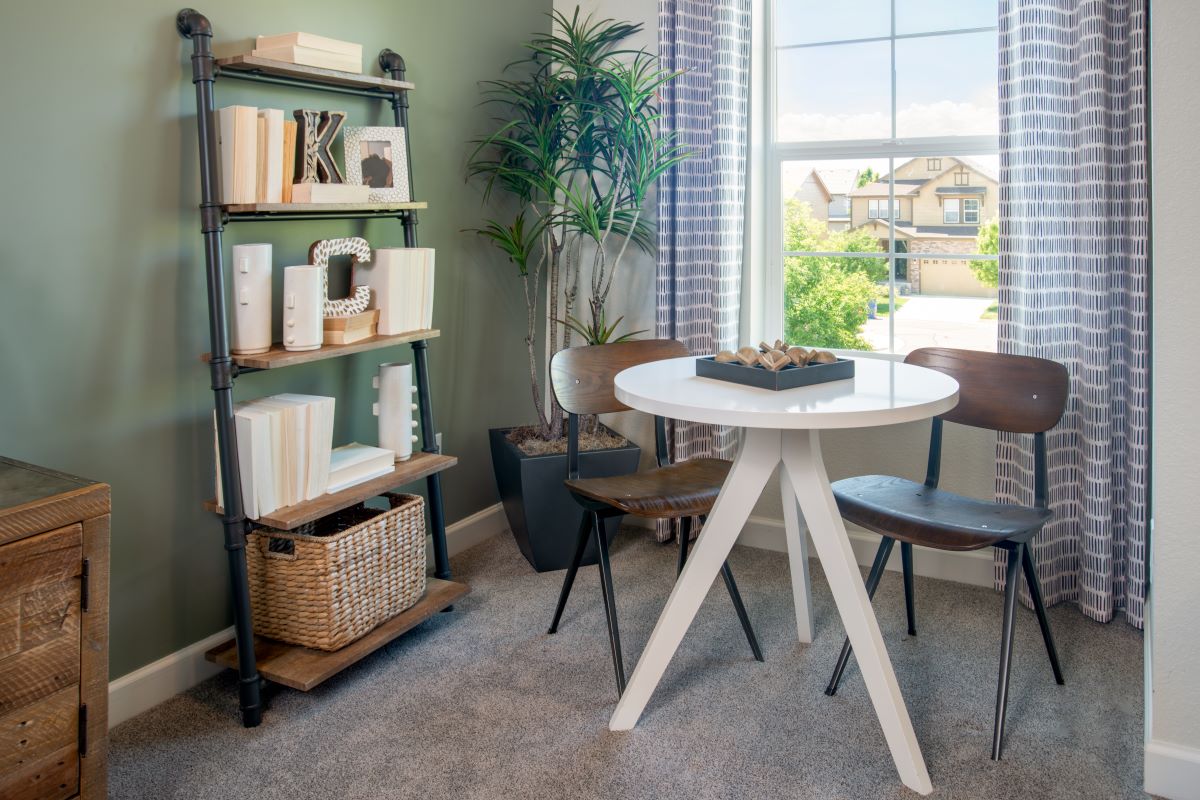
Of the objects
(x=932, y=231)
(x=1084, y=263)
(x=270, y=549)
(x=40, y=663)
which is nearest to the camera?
(x=40, y=663)

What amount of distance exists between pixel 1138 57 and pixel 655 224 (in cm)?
→ 156

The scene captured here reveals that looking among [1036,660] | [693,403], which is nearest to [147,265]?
[693,403]

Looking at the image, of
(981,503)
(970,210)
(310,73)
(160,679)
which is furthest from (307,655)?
(970,210)

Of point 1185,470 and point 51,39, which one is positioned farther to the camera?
point 51,39

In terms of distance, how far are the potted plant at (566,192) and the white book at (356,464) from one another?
577 millimetres

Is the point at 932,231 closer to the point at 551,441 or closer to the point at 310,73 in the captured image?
the point at 551,441

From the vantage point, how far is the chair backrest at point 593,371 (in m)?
2.69

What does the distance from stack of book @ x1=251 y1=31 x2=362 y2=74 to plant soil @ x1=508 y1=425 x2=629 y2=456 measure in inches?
53.0

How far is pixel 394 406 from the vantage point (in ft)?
8.96

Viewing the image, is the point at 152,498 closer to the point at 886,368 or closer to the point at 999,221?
the point at 886,368

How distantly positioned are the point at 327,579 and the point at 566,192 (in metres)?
1.43

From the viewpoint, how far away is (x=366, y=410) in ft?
9.68

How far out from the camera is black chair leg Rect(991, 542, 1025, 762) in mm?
2094

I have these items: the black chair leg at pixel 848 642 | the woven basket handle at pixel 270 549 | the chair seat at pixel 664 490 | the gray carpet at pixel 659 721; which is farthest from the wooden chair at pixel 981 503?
the woven basket handle at pixel 270 549
